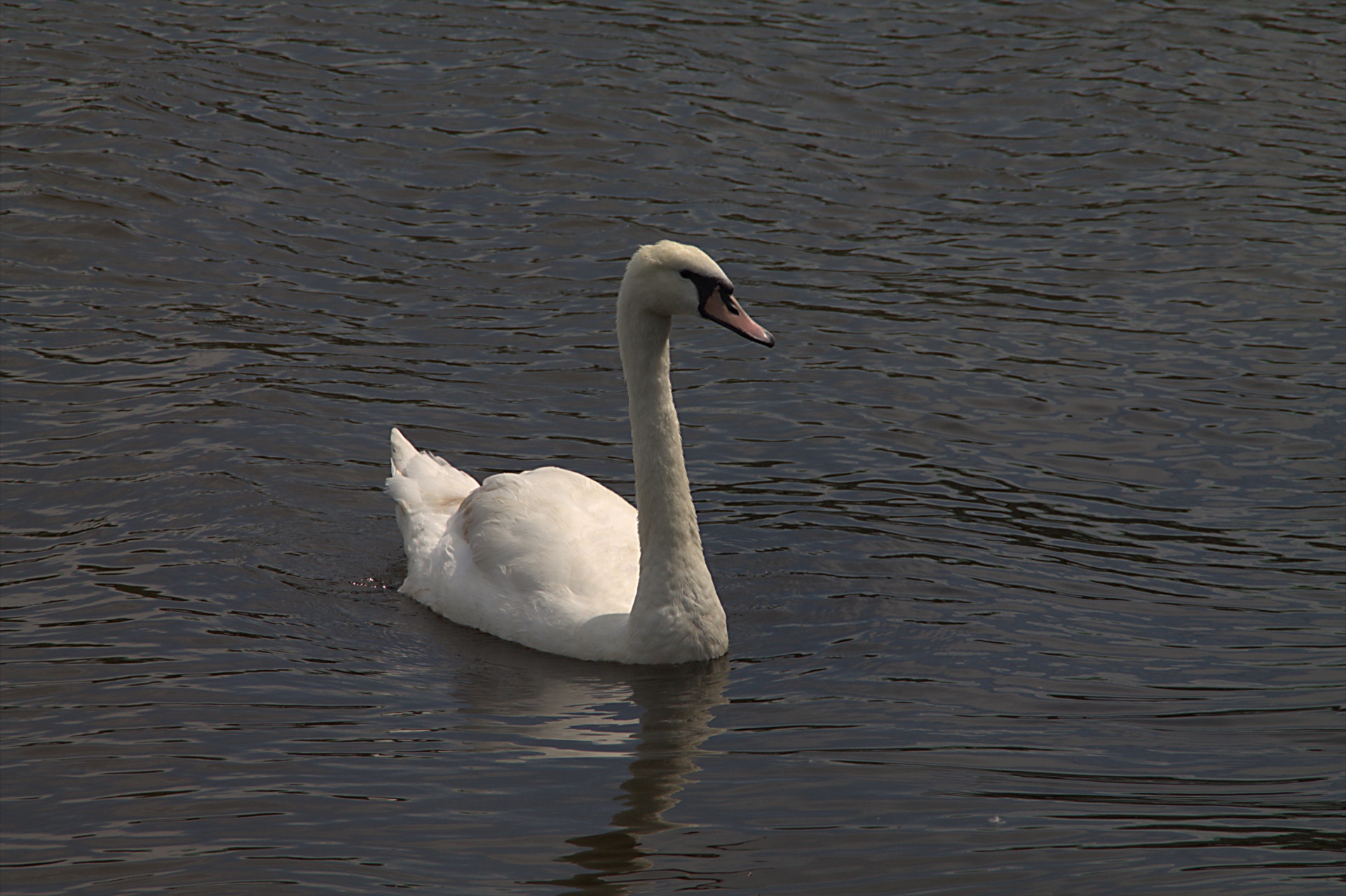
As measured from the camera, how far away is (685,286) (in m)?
7.82

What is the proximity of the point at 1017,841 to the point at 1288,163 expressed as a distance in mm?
10856

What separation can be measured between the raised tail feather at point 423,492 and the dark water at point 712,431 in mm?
347

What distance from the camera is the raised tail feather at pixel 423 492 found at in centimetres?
941

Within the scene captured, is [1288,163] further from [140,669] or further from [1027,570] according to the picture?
[140,669]

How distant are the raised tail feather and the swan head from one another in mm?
2164

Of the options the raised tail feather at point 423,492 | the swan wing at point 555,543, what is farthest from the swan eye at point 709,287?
the raised tail feather at point 423,492

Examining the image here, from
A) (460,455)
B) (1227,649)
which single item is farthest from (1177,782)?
(460,455)

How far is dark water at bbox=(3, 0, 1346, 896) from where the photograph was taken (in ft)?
22.0

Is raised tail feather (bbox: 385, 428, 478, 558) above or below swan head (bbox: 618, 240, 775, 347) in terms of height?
below

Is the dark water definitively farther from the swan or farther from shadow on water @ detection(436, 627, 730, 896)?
the swan

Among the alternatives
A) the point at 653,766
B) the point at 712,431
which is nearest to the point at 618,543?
the point at 653,766

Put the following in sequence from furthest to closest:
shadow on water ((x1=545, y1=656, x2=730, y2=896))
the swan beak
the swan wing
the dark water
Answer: the swan wing → the swan beak → the dark water → shadow on water ((x1=545, y1=656, x2=730, y2=896))

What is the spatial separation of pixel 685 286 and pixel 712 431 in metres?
3.47

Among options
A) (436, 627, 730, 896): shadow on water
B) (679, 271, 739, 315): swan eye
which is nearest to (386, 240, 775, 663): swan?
(679, 271, 739, 315): swan eye
